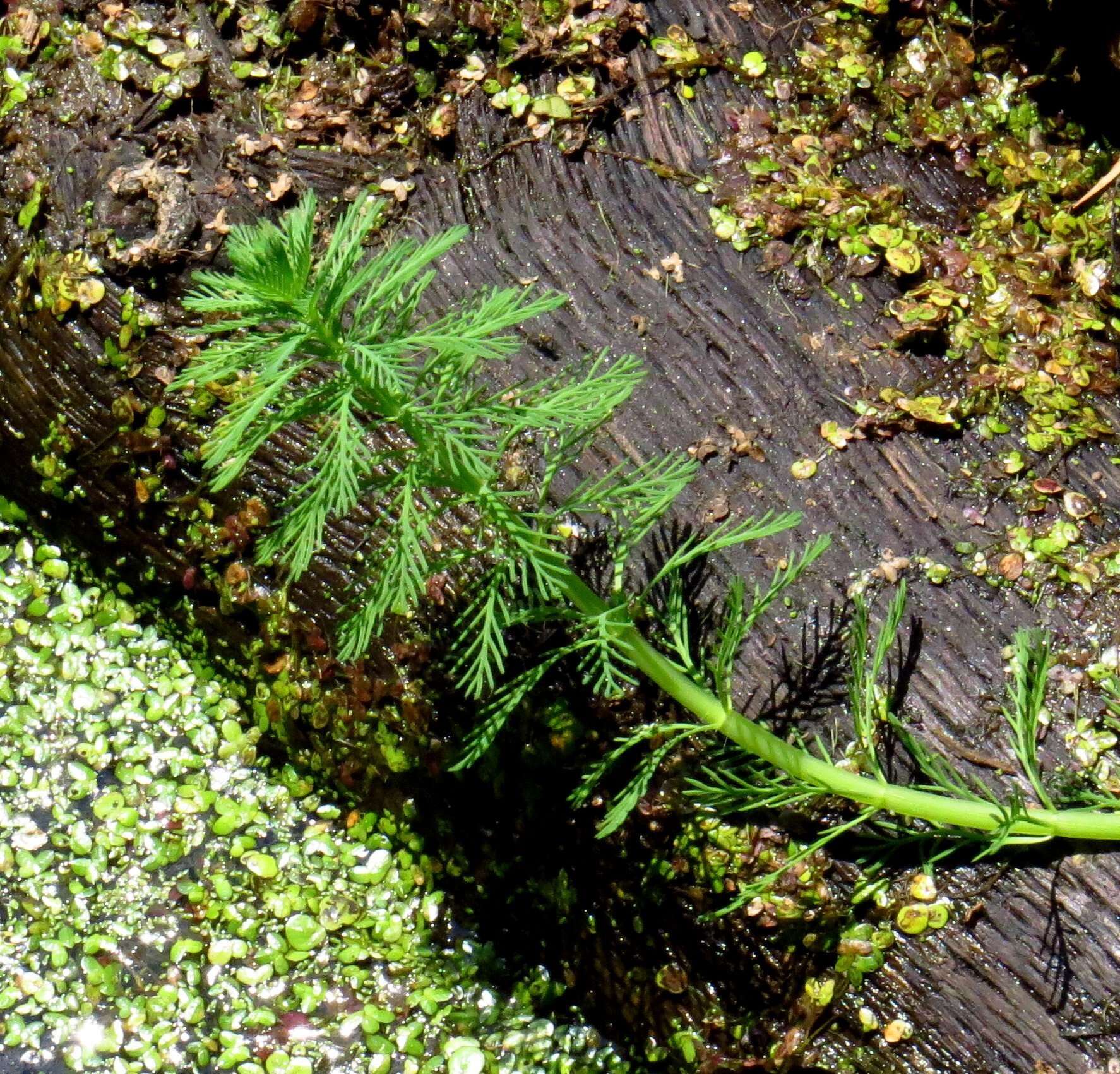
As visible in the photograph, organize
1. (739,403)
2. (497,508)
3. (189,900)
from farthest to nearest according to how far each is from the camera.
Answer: (189,900), (739,403), (497,508)

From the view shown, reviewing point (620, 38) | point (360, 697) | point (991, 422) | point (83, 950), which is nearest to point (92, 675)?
point (83, 950)

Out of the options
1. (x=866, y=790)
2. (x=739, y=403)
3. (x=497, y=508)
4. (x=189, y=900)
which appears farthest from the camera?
(x=189, y=900)

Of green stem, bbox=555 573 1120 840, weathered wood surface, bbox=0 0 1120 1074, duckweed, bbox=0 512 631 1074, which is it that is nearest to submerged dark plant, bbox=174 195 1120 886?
green stem, bbox=555 573 1120 840

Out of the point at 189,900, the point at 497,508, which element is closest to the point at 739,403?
the point at 497,508

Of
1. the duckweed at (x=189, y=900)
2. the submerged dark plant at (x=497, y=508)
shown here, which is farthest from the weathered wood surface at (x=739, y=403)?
the duckweed at (x=189, y=900)

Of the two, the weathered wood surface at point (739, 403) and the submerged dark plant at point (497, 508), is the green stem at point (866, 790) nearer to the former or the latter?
the submerged dark plant at point (497, 508)

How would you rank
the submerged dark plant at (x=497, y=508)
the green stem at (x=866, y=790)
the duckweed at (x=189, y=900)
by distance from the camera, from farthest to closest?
1. the duckweed at (x=189, y=900)
2. the green stem at (x=866, y=790)
3. the submerged dark plant at (x=497, y=508)

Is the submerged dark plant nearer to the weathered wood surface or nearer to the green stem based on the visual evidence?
the green stem

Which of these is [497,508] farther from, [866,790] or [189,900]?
[189,900]
